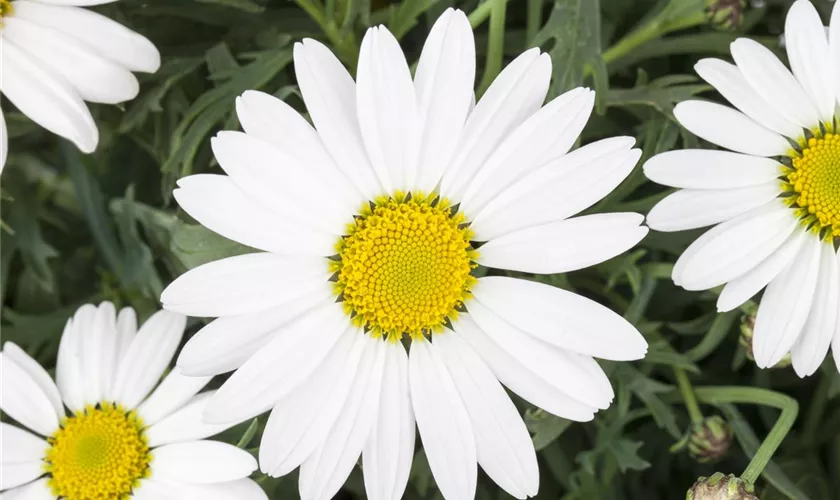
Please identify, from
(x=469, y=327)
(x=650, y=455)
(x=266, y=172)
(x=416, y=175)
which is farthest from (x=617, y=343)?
(x=650, y=455)

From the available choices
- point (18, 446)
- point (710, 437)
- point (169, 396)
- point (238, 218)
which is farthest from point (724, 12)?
point (18, 446)

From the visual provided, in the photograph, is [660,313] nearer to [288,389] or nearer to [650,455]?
[650,455]

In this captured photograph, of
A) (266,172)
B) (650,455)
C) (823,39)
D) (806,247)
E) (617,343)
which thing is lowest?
(650,455)

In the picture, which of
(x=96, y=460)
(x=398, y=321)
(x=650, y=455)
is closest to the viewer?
(x=398, y=321)

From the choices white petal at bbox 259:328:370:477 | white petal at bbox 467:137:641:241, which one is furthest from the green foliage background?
white petal at bbox 467:137:641:241

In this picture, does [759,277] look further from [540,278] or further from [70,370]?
[70,370]

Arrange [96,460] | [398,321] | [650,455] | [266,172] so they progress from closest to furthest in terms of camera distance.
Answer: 1. [266,172]
2. [398,321]
3. [96,460]
4. [650,455]
